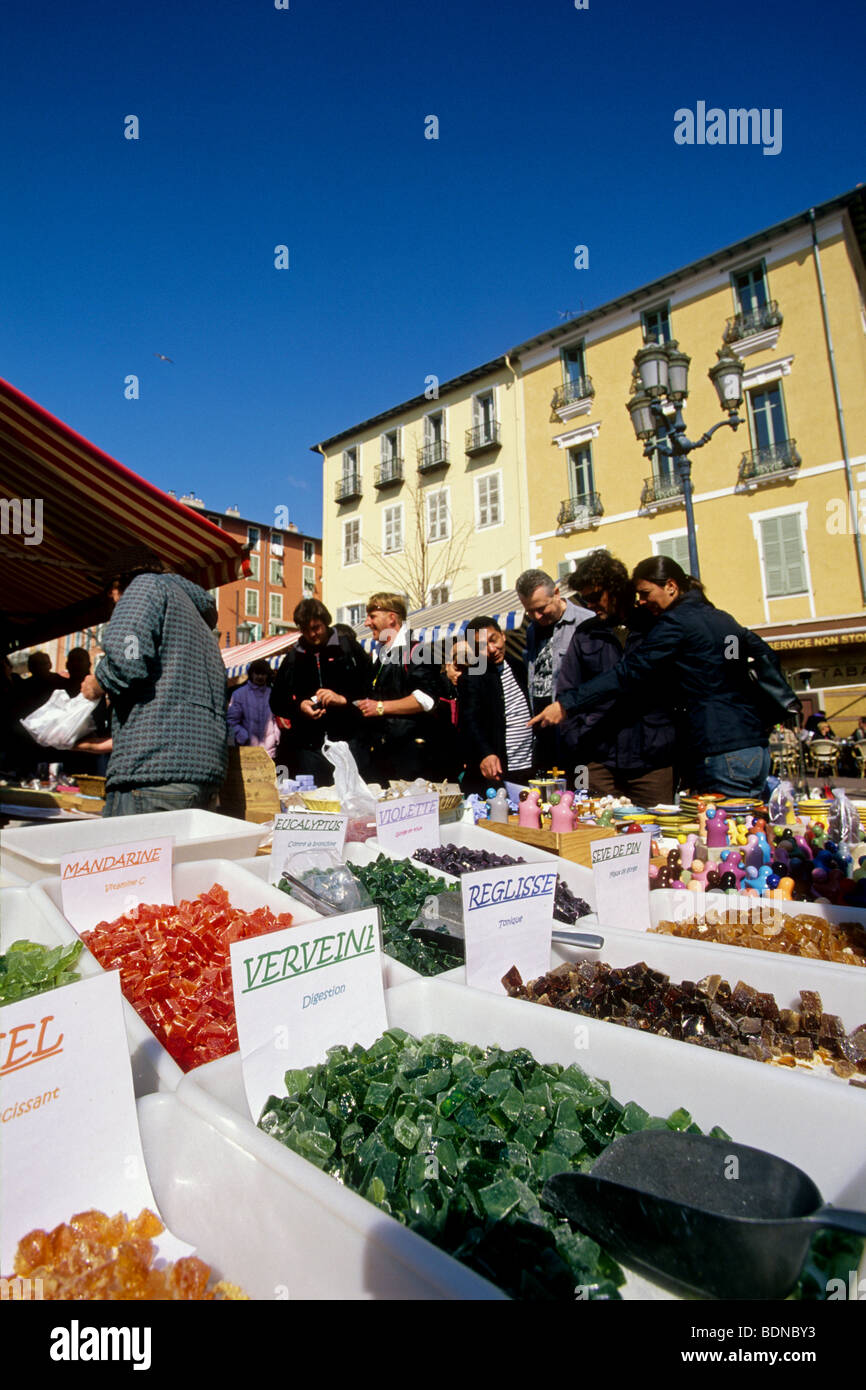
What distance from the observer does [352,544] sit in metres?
22.1

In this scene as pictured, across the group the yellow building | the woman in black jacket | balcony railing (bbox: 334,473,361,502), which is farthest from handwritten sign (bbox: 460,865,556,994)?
balcony railing (bbox: 334,473,361,502)

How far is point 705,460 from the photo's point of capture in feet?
50.6

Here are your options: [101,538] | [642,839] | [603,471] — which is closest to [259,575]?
[603,471]

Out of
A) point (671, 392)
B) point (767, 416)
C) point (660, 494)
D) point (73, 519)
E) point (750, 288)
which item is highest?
point (750, 288)

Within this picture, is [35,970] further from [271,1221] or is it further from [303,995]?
[271,1221]

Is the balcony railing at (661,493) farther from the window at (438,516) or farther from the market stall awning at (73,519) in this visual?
the market stall awning at (73,519)

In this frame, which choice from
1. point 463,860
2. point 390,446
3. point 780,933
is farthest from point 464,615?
point 390,446

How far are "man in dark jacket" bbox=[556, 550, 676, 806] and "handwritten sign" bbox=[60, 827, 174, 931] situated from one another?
1990mm

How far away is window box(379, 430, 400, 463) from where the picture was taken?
2145 centimetres

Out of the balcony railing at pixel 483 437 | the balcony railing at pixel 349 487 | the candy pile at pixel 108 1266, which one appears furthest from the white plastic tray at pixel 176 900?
the balcony railing at pixel 349 487

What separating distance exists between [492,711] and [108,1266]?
3.21 metres

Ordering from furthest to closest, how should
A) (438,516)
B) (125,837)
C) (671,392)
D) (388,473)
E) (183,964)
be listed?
(388,473)
(438,516)
(671,392)
(125,837)
(183,964)
